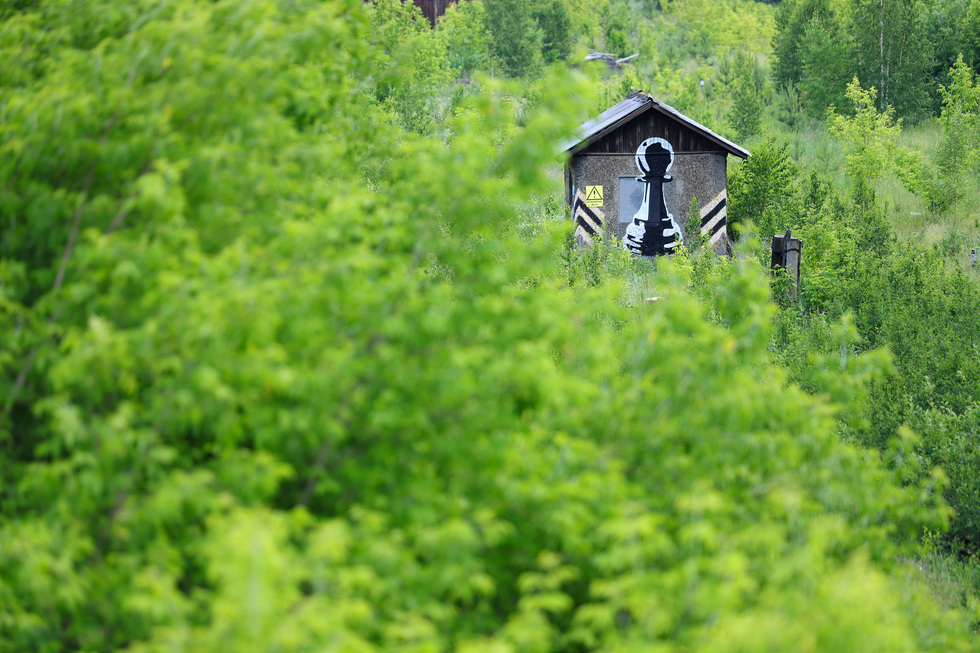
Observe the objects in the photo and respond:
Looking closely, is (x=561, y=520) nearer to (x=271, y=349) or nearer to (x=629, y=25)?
(x=271, y=349)

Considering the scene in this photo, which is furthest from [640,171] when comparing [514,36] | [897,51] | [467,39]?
[467,39]

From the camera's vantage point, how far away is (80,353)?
3.91 meters

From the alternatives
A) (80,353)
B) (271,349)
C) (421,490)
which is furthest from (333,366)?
(80,353)

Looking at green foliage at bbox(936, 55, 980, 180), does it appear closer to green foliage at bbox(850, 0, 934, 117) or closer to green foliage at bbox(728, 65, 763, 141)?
green foliage at bbox(850, 0, 934, 117)

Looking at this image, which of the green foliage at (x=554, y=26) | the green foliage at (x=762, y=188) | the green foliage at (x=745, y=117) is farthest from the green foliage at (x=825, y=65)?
the green foliage at (x=554, y=26)

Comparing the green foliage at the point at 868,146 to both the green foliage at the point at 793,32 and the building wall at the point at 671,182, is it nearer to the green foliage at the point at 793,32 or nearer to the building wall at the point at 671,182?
the building wall at the point at 671,182

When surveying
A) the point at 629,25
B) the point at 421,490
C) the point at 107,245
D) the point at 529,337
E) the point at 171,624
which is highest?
the point at 629,25

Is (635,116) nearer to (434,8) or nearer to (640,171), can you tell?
(640,171)

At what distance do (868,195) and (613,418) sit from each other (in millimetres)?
16384

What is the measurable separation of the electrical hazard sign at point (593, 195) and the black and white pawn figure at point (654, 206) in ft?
3.27

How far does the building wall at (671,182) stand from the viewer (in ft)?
65.9

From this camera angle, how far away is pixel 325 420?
4129mm

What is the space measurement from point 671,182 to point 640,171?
0.81m

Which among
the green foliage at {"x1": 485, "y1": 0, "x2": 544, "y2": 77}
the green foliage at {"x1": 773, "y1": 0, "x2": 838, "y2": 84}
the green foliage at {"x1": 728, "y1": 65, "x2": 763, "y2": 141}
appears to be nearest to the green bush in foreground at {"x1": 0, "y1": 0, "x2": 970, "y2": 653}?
the green foliage at {"x1": 728, "y1": 65, "x2": 763, "y2": 141}
